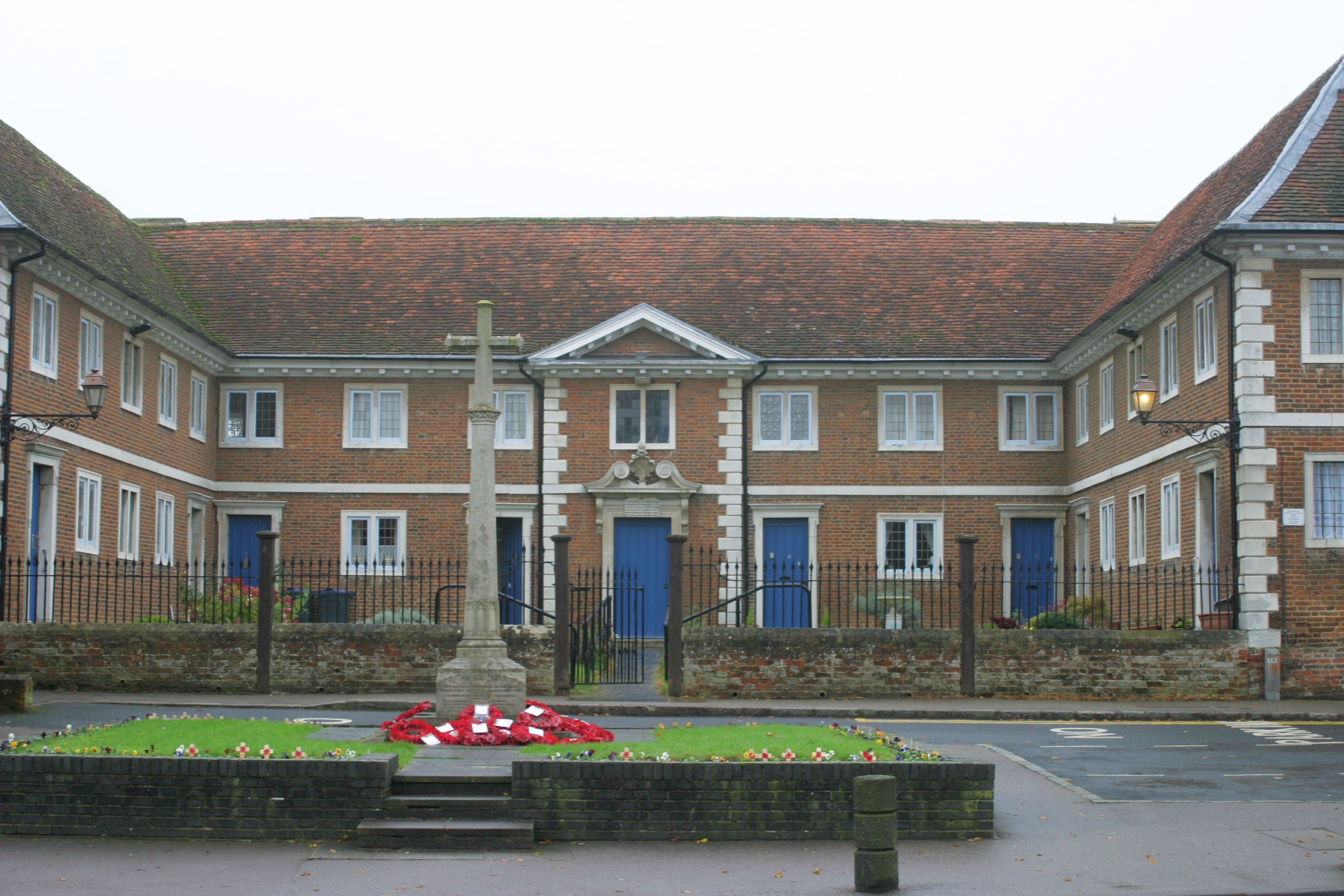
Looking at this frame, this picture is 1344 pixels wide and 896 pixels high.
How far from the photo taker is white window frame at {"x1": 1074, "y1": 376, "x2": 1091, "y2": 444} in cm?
3112

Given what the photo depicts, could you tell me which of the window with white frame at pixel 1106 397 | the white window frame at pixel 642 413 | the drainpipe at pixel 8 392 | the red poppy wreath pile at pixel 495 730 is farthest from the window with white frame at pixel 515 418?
the red poppy wreath pile at pixel 495 730

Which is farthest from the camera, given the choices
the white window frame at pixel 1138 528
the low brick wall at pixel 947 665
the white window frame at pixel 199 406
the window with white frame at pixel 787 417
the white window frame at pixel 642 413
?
the window with white frame at pixel 787 417

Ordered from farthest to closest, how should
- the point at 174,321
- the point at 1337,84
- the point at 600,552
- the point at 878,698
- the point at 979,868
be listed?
the point at 600,552 → the point at 174,321 → the point at 1337,84 → the point at 878,698 → the point at 979,868

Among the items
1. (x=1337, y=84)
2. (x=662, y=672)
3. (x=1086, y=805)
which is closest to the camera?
(x=1086, y=805)

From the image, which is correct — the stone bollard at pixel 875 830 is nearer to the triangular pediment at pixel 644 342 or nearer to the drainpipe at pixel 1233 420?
the drainpipe at pixel 1233 420

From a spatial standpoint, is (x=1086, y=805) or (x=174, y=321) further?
(x=174, y=321)

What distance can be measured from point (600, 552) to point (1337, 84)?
16.0 meters

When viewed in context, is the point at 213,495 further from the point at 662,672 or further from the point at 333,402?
the point at 662,672

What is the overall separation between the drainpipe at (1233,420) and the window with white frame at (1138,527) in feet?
14.1

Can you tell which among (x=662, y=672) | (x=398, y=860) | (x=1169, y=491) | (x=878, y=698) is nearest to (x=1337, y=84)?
(x=1169, y=491)

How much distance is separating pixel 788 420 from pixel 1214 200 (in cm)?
955

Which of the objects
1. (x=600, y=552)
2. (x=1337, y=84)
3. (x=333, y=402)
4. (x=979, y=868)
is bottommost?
(x=979, y=868)

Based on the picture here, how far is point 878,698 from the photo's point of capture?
21531mm

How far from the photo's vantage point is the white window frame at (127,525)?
90.6 ft
